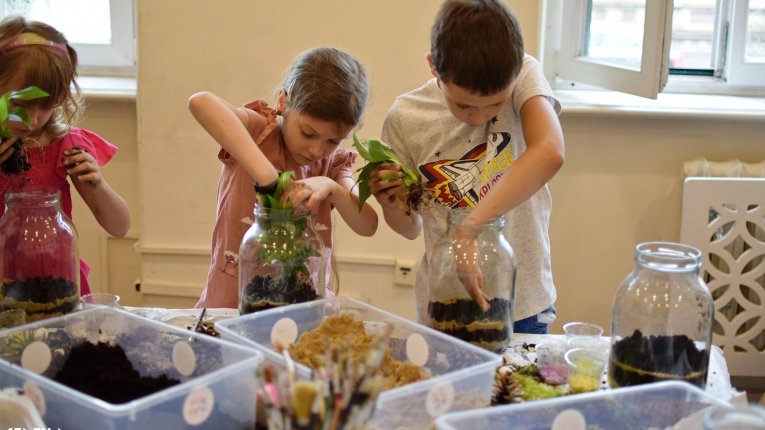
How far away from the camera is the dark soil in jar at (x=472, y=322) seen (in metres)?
1.29

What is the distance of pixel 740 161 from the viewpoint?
251 cm

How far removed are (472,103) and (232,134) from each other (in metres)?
0.46

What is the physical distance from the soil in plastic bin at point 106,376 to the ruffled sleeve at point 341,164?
2.30ft

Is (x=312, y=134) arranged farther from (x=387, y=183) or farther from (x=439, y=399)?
(x=439, y=399)

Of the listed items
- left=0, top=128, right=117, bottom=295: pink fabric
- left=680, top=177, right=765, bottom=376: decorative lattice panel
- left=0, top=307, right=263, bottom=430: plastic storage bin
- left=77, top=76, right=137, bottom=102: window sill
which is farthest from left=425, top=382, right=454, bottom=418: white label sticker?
left=77, top=76, right=137, bottom=102: window sill

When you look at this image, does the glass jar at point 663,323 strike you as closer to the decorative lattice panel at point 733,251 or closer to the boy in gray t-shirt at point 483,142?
the boy in gray t-shirt at point 483,142

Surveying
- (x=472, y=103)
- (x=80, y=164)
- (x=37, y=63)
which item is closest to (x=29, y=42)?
(x=37, y=63)

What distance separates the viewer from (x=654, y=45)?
2250mm

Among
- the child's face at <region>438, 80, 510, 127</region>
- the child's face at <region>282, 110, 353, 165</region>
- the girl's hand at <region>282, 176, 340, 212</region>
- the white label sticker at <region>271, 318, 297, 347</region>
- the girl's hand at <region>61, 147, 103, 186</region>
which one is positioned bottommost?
the white label sticker at <region>271, 318, 297, 347</region>

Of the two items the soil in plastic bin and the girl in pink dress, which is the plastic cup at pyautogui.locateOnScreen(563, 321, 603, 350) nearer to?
the soil in plastic bin

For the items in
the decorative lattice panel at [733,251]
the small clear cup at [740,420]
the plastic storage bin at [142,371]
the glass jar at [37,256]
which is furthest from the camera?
the decorative lattice panel at [733,251]

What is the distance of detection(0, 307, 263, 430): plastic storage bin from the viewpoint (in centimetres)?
94

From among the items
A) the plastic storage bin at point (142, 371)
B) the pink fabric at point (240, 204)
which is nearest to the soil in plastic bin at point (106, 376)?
the plastic storage bin at point (142, 371)

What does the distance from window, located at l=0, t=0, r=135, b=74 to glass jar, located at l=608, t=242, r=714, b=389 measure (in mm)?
2234
